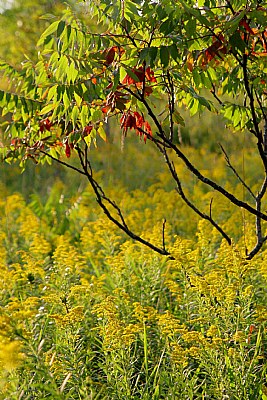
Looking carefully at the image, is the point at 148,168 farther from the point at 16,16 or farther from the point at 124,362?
the point at 124,362

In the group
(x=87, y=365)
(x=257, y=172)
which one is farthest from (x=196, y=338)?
(x=257, y=172)

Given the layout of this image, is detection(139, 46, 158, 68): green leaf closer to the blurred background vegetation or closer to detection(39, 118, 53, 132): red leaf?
detection(39, 118, 53, 132): red leaf

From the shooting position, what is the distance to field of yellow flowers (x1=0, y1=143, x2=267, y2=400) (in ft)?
7.96

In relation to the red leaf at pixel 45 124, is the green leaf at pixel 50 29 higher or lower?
higher

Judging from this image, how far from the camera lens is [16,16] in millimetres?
8164

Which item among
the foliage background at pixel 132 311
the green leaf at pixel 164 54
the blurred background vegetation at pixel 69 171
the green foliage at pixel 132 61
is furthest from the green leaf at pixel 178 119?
the blurred background vegetation at pixel 69 171

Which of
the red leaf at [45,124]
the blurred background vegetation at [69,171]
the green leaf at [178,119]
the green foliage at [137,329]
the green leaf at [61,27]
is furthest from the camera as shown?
the blurred background vegetation at [69,171]

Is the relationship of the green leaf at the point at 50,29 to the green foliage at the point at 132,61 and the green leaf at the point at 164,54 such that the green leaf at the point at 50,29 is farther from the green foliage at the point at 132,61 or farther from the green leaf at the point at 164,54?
the green leaf at the point at 164,54

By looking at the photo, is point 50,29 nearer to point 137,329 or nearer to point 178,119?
point 178,119

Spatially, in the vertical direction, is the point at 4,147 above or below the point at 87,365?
above

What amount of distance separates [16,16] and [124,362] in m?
6.51

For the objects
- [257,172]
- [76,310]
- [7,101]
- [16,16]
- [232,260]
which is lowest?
[76,310]

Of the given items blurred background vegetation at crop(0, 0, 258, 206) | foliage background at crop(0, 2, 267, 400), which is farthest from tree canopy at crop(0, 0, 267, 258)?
blurred background vegetation at crop(0, 0, 258, 206)

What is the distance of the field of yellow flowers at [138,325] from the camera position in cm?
243
